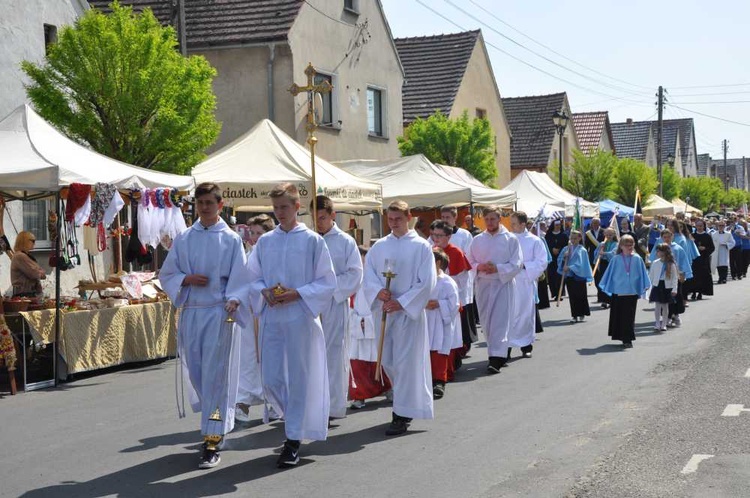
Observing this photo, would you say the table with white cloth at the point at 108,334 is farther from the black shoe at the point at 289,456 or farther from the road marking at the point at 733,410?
the road marking at the point at 733,410

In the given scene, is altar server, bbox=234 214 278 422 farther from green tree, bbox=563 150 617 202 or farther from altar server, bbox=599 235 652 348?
green tree, bbox=563 150 617 202

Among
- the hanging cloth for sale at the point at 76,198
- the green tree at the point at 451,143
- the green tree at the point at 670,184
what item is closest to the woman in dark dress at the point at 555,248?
the green tree at the point at 451,143

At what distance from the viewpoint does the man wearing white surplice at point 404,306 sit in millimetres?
8766

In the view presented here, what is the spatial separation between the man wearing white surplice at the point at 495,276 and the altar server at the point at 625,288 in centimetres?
239

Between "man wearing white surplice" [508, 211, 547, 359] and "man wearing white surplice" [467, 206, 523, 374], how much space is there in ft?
1.72

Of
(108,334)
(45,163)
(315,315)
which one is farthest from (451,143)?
(315,315)

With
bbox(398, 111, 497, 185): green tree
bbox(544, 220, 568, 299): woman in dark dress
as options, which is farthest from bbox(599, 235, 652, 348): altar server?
bbox(398, 111, 497, 185): green tree

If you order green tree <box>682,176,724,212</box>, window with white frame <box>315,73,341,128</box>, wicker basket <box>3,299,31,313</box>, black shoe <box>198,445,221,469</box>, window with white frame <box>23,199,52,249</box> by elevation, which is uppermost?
window with white frame <box>315,73,341,128</box>

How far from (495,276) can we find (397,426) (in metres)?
4.58

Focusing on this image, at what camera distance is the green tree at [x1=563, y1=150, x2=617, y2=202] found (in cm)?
4444

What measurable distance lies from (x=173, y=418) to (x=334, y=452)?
2.33m

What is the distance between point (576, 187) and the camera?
44.8 metres

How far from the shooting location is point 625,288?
50.0 ft

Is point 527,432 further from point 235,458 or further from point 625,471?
point 235,458
